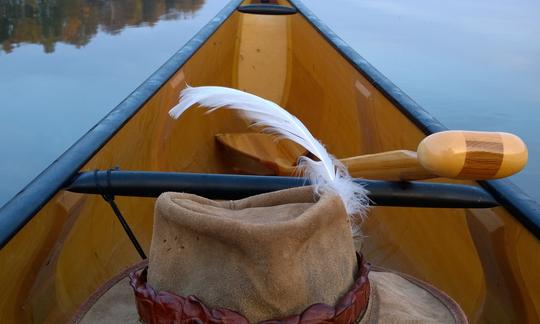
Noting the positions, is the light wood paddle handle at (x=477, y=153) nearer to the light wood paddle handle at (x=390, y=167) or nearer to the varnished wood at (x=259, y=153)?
the light wood paddle handle at (x=390, y=167)

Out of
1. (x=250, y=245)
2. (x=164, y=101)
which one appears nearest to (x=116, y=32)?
(x=164, y=101)

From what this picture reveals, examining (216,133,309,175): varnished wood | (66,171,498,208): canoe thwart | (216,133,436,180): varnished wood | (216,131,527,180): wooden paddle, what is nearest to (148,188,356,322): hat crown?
(216,131,527,180): wooden paddle

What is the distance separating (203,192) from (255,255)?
0.43 metres

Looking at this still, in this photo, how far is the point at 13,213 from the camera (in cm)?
108

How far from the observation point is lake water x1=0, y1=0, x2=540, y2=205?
16.1 ft

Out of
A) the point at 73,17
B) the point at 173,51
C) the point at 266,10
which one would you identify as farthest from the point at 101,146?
the point at 73,17

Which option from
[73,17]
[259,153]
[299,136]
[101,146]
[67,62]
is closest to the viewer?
[299,136]

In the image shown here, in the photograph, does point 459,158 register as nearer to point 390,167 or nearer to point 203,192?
point 390,167

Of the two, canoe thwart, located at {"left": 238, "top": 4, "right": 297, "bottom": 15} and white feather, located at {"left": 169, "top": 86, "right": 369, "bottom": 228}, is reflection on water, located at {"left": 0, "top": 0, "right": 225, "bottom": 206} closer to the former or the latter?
canoe thwart, located at {"left": 238, "top": 4, "right": 297, "bottom": 15}

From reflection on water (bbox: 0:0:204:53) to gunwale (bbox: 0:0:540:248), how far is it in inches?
257

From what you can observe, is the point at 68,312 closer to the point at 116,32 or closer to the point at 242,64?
the point at 242,64

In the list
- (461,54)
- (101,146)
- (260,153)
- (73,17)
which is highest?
(101,146)

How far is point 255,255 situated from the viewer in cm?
68

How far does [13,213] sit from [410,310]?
27.8 inches
